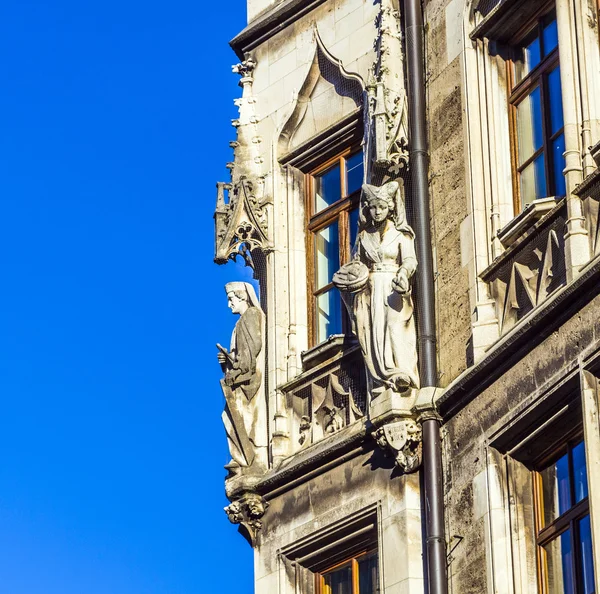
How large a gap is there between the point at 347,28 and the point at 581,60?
417 cm

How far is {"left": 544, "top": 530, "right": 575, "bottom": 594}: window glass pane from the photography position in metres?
18.2

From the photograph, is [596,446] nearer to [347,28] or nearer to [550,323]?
[550,323]

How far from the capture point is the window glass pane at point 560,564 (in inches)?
717

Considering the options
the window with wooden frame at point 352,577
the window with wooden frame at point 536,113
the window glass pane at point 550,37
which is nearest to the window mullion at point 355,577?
the window with wooden frame at point 352,577

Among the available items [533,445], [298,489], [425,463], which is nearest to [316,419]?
[298,489]

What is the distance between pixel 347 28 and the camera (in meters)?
22.9

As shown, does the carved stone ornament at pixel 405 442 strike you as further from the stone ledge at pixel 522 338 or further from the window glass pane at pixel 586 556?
the window glass pane at pixel 586 556

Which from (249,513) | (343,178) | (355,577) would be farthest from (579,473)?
(343,178)

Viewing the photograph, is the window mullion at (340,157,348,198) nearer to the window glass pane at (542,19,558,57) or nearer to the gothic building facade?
the gothic building facade

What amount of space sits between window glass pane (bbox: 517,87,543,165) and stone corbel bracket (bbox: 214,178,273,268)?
349 cm

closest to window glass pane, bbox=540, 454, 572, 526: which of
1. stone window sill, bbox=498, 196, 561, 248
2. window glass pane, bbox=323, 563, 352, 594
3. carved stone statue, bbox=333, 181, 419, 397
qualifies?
carved stone statue, bbox=333, 181, 419, 397

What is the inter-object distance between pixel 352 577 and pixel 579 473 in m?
3.19

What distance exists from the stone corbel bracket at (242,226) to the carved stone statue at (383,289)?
1.90 m

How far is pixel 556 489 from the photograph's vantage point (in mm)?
18703
